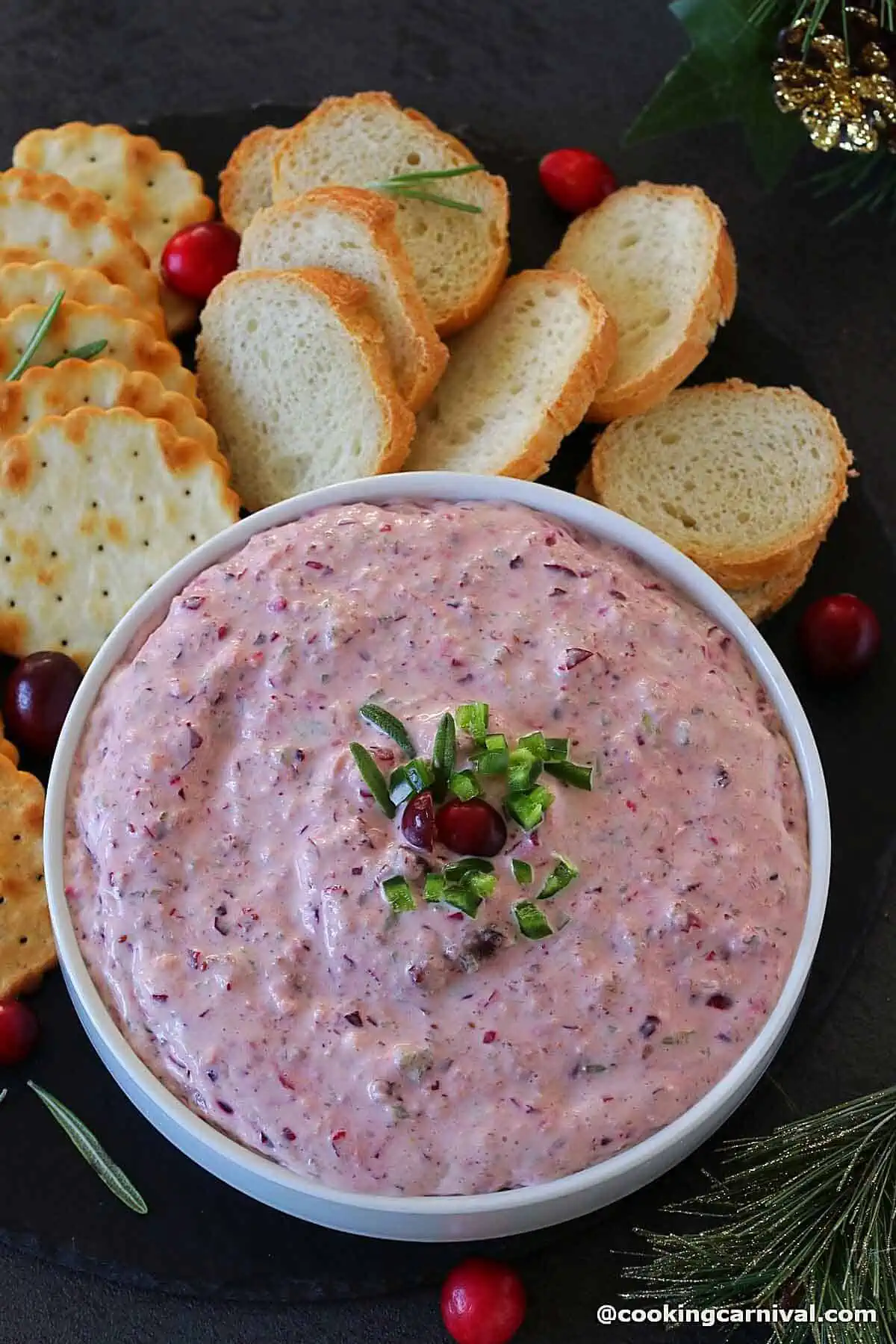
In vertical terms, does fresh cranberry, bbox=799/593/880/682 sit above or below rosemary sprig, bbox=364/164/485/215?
below

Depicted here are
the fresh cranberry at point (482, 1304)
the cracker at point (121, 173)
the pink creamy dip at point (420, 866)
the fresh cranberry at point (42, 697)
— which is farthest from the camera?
the cracker at point (121, 173)

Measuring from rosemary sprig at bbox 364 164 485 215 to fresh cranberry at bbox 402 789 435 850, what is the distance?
4.64ft

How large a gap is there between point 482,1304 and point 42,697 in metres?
1.30

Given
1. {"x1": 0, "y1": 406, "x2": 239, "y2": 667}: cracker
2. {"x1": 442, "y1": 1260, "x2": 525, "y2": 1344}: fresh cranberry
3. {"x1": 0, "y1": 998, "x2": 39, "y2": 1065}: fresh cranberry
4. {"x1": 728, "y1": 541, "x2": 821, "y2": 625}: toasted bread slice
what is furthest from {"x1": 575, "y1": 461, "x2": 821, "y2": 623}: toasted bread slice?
{"x1": 0, "y1": 998, "x2": 39, "y2": 1065}: fresh cranberry

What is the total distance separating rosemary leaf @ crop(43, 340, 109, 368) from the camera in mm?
2873

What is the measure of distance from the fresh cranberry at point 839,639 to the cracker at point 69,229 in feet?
4.84

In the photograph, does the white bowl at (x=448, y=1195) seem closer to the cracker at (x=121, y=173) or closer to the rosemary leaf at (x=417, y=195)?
the rosemary leaf at (x=417, y=195)

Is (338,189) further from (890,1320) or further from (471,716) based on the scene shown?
(890,1320)

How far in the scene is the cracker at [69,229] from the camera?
9.89ft

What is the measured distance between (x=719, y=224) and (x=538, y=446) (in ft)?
2.12

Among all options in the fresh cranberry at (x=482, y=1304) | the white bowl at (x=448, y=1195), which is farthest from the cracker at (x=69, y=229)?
the fresh cranberry at (x=482, y=1304)

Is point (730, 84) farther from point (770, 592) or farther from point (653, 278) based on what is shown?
point (770, 592)

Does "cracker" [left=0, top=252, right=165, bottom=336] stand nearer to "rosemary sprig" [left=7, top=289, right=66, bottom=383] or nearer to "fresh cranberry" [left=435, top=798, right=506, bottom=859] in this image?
"rosemary sprig" [left=7, top=289, right=66, bottom=383]

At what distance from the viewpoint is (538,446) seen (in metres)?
2.80
